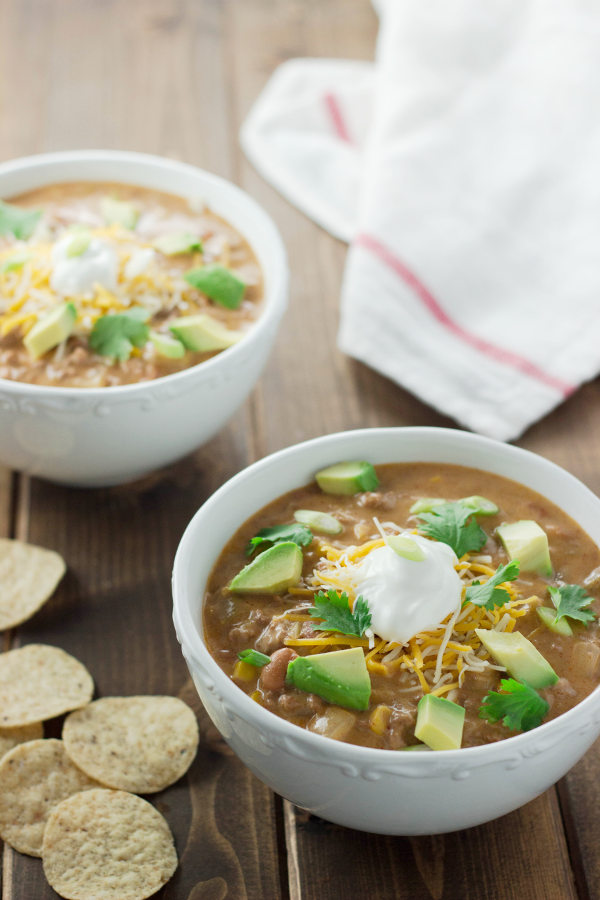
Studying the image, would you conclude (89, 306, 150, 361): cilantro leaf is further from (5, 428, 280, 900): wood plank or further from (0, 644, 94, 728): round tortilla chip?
(0, 644, 94, 728): round tortilla chip

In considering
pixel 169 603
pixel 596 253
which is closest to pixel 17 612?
pixel 169 603

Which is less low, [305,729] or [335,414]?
[305,729]

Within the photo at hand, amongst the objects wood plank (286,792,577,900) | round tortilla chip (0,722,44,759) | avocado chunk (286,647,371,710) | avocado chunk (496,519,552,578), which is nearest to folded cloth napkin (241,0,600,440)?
avocado chunk (496,519,552,578)

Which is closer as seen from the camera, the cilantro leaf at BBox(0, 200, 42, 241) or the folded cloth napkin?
the cilantro leaf at BBox(0, 200, 42, 241)

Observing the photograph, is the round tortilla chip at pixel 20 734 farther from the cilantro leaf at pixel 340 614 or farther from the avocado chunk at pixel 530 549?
the avocado chunk at pixel 530 549

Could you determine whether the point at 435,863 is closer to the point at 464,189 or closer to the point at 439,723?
the point at 439,723

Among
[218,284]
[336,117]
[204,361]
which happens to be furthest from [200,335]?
[336,117]

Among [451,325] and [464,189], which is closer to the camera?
[451,325]
